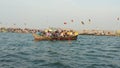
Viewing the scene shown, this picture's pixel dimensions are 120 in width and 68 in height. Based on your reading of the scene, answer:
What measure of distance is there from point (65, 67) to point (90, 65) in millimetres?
1938

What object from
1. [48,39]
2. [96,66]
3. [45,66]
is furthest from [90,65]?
[48,39]

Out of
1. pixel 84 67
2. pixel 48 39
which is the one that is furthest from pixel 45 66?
pixel 48 39

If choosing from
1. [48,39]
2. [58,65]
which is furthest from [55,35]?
[58,65]

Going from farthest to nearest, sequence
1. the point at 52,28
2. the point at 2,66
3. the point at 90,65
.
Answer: the point at 52,28
the point at 90,65
the point at 2,66

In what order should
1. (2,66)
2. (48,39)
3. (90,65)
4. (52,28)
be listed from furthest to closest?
1. (52,28)
2. (48,39)
3. (90,65)
4. (2,66)

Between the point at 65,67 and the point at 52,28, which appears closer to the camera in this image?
the point at 65,67

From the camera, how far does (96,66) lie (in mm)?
16125

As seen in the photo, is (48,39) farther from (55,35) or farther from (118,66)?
(118,66)

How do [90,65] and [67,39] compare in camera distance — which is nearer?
[90,65]

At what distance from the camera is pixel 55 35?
174ft

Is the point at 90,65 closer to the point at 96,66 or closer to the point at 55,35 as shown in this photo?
the point at 96,66

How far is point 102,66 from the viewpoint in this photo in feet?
53.2

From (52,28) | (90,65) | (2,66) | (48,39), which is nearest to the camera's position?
(2,66)

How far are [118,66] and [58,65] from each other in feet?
14.1
